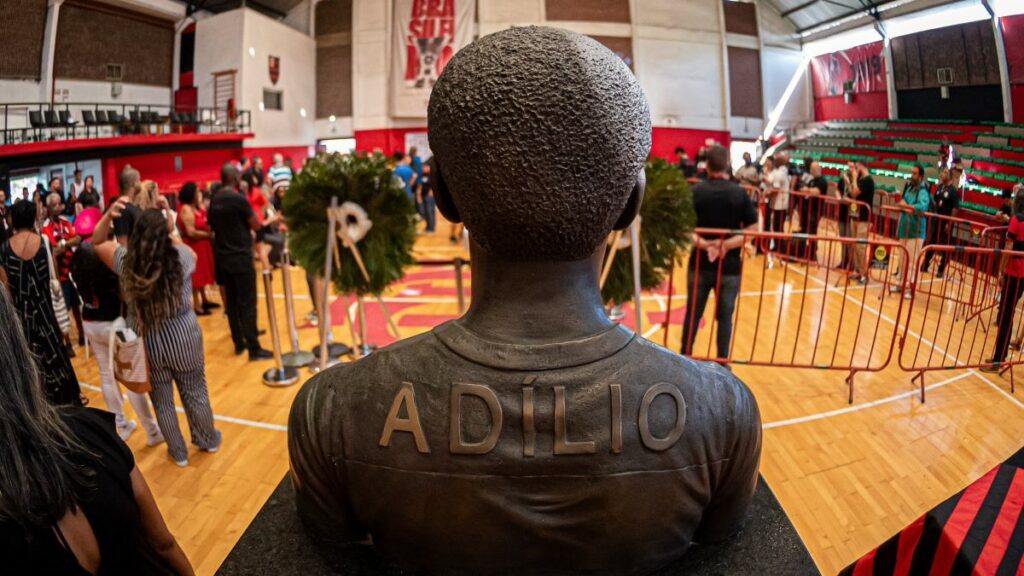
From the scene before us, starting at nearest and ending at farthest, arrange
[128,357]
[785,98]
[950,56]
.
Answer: [128,357]
[950,56]
[785,98]

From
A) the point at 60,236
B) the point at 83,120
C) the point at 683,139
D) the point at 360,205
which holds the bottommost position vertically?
the point at 60,236

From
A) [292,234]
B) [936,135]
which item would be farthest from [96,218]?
[936,135]

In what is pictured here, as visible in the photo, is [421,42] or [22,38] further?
[421,42]

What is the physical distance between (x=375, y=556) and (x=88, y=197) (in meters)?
6.45

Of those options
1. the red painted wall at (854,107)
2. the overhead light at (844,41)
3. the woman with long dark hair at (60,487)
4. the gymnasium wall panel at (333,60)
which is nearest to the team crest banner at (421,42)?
the gymnasium wall panel at (333,60)

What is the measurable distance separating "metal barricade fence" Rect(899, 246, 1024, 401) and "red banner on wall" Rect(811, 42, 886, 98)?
7692 millimetres

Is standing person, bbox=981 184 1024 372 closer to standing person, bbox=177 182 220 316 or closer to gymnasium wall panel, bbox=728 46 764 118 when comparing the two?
standing person, bbox=177 182 220 316

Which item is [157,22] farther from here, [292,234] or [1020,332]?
[1020,332]

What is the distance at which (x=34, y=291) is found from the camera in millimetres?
3963

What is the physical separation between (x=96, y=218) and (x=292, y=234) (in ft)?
6.64

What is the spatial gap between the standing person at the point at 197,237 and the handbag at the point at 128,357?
2.63 metres

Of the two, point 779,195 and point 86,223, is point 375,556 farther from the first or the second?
point 779,195

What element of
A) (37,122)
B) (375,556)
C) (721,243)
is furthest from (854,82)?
(375,556)

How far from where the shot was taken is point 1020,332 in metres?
5.73
